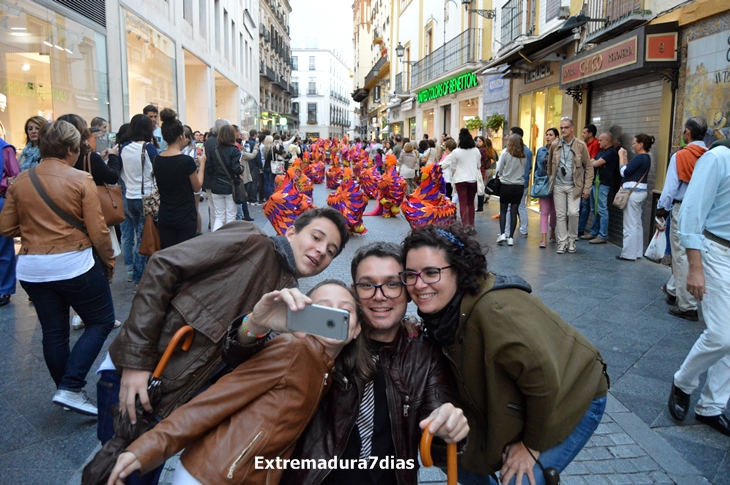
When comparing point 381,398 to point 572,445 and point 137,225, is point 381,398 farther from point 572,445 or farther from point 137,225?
point 137,225

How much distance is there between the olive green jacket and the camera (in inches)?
70.8

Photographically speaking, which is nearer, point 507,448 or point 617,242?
point 507,448

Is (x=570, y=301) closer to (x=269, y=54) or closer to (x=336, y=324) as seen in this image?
(x=336, y=324)

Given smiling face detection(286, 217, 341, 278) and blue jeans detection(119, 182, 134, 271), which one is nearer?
smiling face detection(286, 217, 341, 278)

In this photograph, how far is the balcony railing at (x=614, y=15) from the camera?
877 centimetres

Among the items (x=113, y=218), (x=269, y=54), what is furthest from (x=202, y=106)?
(x=269, y=54)

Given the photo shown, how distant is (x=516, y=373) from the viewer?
1.81 meters

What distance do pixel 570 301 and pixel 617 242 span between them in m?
4.00

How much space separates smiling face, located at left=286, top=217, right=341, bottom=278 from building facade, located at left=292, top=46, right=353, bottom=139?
86246 mm

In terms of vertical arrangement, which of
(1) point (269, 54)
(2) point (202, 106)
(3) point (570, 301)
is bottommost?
(3) point (570, 301)

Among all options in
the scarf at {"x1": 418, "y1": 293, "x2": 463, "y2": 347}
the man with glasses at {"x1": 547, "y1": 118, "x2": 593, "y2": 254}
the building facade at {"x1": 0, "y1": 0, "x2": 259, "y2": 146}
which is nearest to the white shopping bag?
the man with glasses at {"x1": 547, "y1": 118, "x2": 593, "y2": 254}

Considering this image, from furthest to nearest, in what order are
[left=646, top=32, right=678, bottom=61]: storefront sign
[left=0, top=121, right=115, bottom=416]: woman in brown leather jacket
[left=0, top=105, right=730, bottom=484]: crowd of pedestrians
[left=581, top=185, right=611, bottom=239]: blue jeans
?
[left=581, top=185, right=611, bottom=239]: blue jeans → [left=646, top=32, right=678, bottom=61]: storefront sign → [left=0, top=121, right=115, bottom=416]: woman in brown leather jacket → [left=0, top=105, right=730, bottom=484]: crowd of pedestrians

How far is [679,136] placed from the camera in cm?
827

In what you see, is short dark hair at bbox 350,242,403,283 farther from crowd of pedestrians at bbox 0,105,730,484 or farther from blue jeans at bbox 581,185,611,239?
blue jeans at bbox 581,185,611,239
